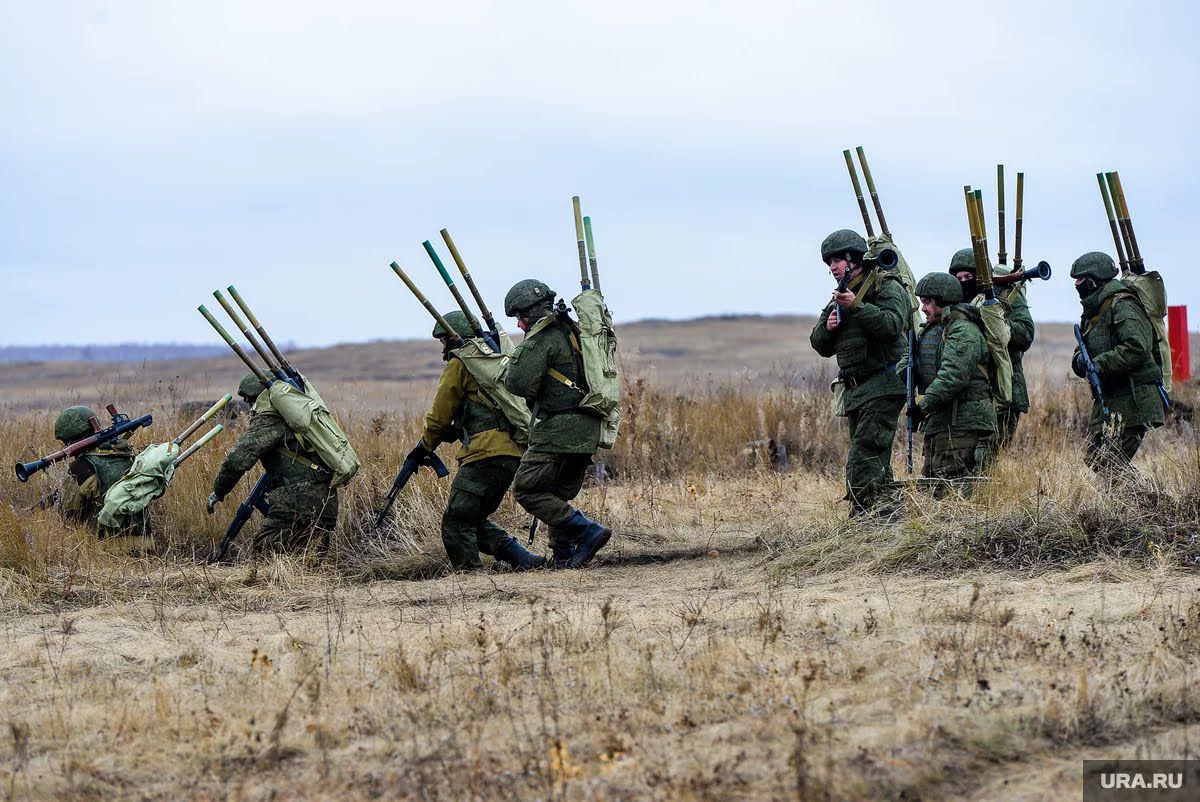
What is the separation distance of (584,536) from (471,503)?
76 centimetres

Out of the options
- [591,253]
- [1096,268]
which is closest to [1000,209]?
[1096,268]

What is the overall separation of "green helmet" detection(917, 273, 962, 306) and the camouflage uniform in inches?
109

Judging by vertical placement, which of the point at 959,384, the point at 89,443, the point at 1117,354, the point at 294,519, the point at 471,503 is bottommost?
the point at 294,519

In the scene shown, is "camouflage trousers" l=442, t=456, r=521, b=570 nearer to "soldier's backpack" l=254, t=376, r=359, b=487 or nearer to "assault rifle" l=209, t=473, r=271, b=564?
"soldier's backpack" l=254, t=376, r=359, b=487

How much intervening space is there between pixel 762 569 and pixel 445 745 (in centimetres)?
346

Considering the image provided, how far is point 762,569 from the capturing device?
25.6 feet

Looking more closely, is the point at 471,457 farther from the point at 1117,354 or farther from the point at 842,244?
the point at 1117,354

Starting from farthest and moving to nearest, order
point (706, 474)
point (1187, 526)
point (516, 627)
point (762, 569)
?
point (706, 474) < point (762, 569) < point (1187, 526) < point (516, 627)

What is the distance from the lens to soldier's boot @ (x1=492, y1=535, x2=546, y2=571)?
339 inches

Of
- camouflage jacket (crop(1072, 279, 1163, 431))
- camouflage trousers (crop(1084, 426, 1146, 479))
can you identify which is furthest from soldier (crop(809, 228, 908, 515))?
camouflage jacket (crop(1072, 279, 1163, 431))

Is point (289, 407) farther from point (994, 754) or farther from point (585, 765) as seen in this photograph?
point (994, 754)

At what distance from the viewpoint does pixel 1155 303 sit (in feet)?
31.1

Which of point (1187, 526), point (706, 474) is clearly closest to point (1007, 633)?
point (1187, 526)

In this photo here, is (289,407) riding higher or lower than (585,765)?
higher
